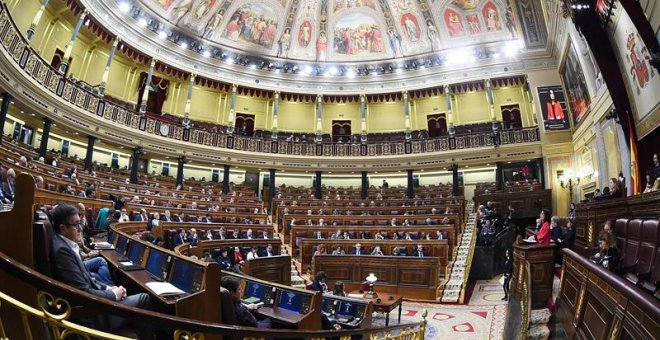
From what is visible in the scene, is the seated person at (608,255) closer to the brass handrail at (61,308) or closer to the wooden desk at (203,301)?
the wooden desk at (203,301)

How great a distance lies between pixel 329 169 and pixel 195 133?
7.08 m

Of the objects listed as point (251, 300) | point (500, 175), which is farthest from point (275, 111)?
point (251, 300)

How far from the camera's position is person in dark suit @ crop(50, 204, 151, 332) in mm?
1945

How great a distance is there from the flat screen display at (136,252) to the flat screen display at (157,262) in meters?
0.35

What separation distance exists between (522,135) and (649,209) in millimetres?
12740

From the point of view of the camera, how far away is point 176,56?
17.6 metres

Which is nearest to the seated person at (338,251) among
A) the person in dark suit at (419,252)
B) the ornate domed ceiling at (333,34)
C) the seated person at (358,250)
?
the seated person at (358,250)

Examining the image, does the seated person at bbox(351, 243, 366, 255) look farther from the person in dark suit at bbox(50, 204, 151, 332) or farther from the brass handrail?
the brass handrail

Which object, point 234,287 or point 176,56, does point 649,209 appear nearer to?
point 234,287

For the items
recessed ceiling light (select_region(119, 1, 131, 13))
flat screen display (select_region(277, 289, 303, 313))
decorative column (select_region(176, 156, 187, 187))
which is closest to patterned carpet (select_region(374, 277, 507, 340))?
flat screen display (select_region(277, 289, 303, 313))

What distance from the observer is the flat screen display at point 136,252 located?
155 inches

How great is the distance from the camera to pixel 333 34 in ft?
69.7

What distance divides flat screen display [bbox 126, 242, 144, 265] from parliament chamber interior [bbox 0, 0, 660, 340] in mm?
34

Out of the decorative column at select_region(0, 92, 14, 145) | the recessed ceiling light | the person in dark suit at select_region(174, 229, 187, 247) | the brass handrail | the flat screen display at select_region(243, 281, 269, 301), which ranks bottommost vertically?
the flat screen display at select_region(243, 281, 269, 301)
